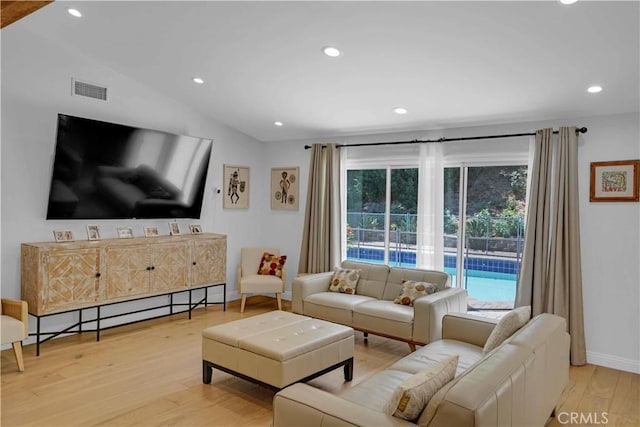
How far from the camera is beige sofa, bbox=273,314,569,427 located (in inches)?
65.9

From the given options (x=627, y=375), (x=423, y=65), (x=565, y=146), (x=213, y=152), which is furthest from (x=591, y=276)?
(x=213, y=152)

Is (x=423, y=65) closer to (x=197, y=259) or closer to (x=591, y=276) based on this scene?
(x=591, y=276)

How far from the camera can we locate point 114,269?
4715mm

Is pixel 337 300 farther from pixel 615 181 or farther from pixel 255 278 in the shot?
pixel 615 181

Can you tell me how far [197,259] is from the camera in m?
5.57

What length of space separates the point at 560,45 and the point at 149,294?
4.63m

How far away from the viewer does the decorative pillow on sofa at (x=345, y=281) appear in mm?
5195

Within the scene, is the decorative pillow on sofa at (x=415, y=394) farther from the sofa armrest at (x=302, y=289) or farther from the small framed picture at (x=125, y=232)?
the small framed picture at (x=125, y=232)

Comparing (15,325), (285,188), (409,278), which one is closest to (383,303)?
(409,278)

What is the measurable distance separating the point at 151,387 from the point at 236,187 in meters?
3.57

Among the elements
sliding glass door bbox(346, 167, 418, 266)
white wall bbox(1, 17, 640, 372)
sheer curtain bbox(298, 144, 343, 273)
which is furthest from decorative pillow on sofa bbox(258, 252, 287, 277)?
white wall bbox(1, 17, 640, 372)

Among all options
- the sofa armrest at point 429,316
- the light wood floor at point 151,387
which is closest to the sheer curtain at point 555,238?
the light wood floor at point 151,387

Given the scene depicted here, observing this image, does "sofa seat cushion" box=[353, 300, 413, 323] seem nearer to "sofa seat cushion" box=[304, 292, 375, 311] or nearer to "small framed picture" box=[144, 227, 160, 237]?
"sofa seat cushion" box=[304, 292, 375, 311]

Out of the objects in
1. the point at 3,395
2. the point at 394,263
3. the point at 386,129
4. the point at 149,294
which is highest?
the point at 386,129
